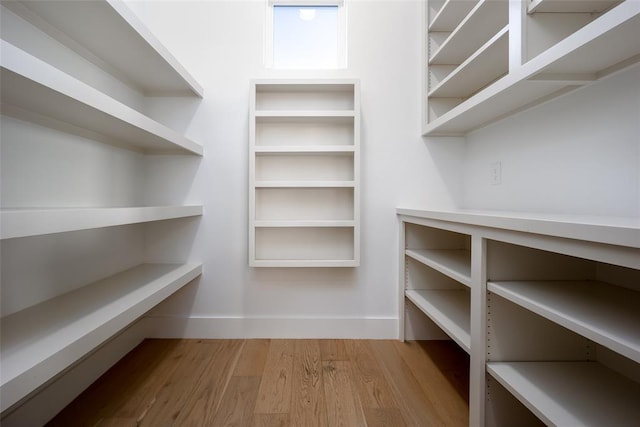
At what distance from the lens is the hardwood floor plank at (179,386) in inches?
46.7

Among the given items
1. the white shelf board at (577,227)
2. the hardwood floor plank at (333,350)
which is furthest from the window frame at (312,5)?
the hardwood floor plank at (333,350)

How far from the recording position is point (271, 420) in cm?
117

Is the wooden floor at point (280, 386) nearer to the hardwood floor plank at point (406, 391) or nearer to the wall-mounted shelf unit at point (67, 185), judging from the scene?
the hardwood floor plank at point (406, 391)

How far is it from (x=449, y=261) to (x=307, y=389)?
3.15ft

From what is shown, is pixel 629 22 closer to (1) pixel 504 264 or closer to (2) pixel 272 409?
(1) pixel 504 264

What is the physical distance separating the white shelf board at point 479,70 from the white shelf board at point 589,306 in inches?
39.2

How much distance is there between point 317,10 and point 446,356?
2.43 meters

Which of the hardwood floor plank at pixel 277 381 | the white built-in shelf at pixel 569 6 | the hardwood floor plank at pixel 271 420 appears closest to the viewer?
the white built-in shelf at pixel 569 6

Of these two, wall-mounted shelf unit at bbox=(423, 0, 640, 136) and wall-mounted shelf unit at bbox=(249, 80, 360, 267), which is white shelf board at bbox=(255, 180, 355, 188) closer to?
wall-mounted shelf unit at bbox=(249, 80, 360, 267)

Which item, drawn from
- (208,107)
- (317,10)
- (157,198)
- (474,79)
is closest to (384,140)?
(474,79)

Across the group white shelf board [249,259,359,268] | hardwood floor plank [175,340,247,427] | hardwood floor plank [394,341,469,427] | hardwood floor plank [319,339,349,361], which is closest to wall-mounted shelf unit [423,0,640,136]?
white shelf board [249,259,359,268]

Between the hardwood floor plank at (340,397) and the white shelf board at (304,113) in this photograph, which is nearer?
the hardwood floor plank at (340,397)

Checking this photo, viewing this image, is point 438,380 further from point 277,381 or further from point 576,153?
point 576,153

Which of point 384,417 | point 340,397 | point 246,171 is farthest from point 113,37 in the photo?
point 384,417
